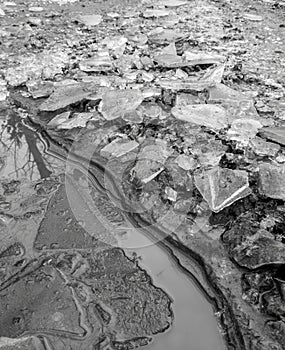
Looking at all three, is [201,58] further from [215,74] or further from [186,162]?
[186,162]

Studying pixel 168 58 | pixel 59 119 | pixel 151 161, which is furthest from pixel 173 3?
pixel 151 161

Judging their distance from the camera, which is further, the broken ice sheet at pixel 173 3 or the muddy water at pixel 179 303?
the broken ice sheet at pixel 173 3

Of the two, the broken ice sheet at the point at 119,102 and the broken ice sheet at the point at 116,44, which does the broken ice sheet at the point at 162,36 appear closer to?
the broken ice sheet at the point at 116,44

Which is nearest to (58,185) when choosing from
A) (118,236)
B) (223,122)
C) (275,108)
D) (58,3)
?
(118,236)

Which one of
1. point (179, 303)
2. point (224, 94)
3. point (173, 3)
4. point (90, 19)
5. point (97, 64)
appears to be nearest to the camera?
point (179, 303)

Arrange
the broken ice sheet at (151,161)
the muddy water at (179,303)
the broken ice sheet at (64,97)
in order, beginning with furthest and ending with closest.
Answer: the broken ice sheet at (64,97), the broken ice sheet at (151,161), the muddy water at (179,303)

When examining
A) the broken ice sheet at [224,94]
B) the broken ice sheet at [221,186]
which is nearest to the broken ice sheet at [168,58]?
the broken ice sheet at [224,94]

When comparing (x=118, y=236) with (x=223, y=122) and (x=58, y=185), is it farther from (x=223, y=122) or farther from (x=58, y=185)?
(x=223, y=122)
